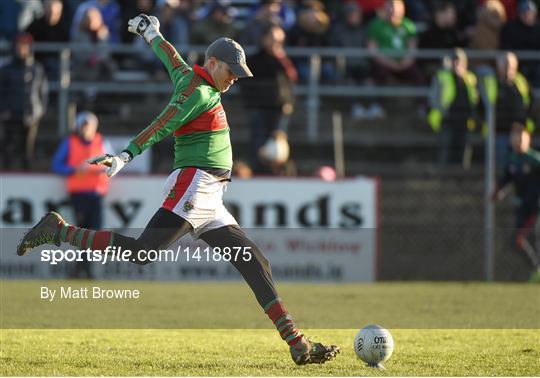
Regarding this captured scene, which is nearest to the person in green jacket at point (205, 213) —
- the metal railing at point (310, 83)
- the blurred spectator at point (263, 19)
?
the blurred spectator at point (263, 19)

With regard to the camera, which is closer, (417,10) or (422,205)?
(422,205)

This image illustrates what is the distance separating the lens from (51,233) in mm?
9273

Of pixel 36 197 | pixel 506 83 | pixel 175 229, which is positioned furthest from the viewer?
pixel 506 83

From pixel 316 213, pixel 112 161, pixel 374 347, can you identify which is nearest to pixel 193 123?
pixel 112 161

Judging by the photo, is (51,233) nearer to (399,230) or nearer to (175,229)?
(175,229)

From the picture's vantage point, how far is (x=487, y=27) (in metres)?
21.1

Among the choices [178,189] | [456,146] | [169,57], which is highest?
[169,57]

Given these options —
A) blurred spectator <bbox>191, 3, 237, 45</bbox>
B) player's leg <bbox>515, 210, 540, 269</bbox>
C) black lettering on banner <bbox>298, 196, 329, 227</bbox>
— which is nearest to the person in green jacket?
black lettering on banner <bbox>298, 196, 329, 227</bbox>

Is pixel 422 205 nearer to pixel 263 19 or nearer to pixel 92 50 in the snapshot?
pixel 263 19

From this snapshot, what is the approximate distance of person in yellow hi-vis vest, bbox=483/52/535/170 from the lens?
64.5 ft

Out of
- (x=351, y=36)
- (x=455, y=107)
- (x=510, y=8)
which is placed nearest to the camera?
(x=455, y=107)

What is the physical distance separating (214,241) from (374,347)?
142 centimetres

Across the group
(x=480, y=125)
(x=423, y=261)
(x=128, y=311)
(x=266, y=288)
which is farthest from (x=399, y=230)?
(x=266, y=288)

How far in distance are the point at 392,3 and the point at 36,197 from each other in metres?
6.69
